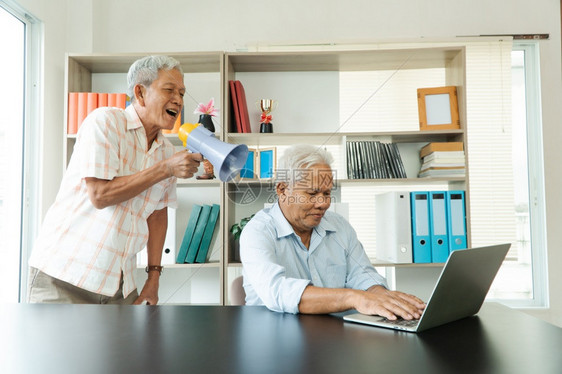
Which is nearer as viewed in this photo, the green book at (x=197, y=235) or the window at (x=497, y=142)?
the green book at (x=197, y=235)

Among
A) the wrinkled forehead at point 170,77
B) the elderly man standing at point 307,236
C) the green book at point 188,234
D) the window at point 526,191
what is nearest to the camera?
the elderly man standing at point 307,236

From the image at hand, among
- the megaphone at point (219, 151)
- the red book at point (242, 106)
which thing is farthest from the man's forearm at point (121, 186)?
the red book at point (242, 106)

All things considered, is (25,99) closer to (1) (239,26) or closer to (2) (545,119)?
(1) (239,26)

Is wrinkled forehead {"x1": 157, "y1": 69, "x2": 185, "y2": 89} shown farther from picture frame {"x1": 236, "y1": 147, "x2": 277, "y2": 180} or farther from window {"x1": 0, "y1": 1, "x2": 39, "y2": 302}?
window {"x1": 0, "y1": 1, "x2": 39, "y2": 302}

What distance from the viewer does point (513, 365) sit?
0.78 meters

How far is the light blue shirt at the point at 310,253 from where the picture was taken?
1507 millimetres

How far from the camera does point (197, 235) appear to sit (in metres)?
2.85

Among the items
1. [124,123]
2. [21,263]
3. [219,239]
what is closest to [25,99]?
[21,263]

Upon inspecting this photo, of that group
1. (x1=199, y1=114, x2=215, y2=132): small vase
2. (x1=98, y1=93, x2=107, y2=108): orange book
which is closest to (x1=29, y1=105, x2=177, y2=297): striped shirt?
(x1=199, y1=114, x2=215, y2=132): small vase

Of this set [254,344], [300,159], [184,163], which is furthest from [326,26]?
[254,344]

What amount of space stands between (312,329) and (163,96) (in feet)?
3.27

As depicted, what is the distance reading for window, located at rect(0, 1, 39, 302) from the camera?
2.72 meters

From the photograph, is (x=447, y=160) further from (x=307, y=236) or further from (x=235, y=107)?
(x=307, y=236)

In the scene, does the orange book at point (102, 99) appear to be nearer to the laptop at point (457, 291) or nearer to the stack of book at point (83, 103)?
the stack of book at point (83, 103)
